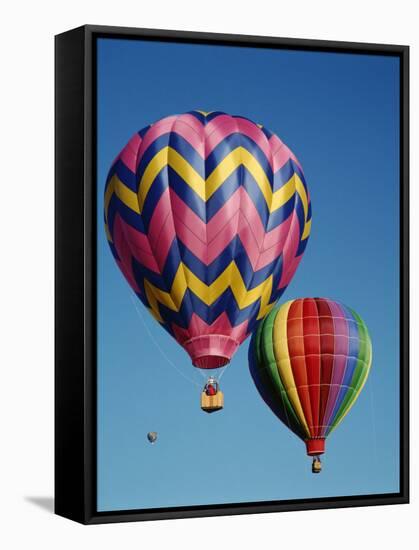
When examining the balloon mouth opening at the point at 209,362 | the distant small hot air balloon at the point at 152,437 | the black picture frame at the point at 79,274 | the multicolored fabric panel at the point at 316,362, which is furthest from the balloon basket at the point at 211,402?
the black picture frame at the point at 79,274

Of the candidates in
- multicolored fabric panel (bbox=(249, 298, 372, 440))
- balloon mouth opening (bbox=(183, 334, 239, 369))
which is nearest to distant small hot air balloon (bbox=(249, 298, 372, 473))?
multicolored fabric panel (bbox=(249, 298, 372, 440))

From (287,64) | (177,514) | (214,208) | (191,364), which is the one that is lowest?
(177,514)

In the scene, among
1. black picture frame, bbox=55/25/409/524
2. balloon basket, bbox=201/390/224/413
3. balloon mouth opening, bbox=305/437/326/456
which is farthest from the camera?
balloon mouth opening, bbox=305/437/326/456

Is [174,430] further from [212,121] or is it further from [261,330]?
[212,121]

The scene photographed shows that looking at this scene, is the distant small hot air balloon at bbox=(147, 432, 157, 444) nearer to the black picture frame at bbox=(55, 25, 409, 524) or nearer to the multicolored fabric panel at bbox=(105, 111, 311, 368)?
the black picture frame at bbox=(55, 25, 409, 524)

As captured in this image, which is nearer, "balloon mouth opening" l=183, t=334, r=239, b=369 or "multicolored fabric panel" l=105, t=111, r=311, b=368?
"multicolored fabric panel" l=105, t=111, r=311, b=368

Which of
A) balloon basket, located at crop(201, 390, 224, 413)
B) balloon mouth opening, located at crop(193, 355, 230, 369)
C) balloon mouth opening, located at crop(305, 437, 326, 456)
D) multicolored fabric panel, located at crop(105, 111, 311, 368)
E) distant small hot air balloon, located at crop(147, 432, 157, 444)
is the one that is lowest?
balloon mouth opening, located at crop(305, 437, 326, 456)

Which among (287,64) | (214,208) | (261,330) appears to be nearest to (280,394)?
(261,330)

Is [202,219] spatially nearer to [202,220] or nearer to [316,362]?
[202,220]
